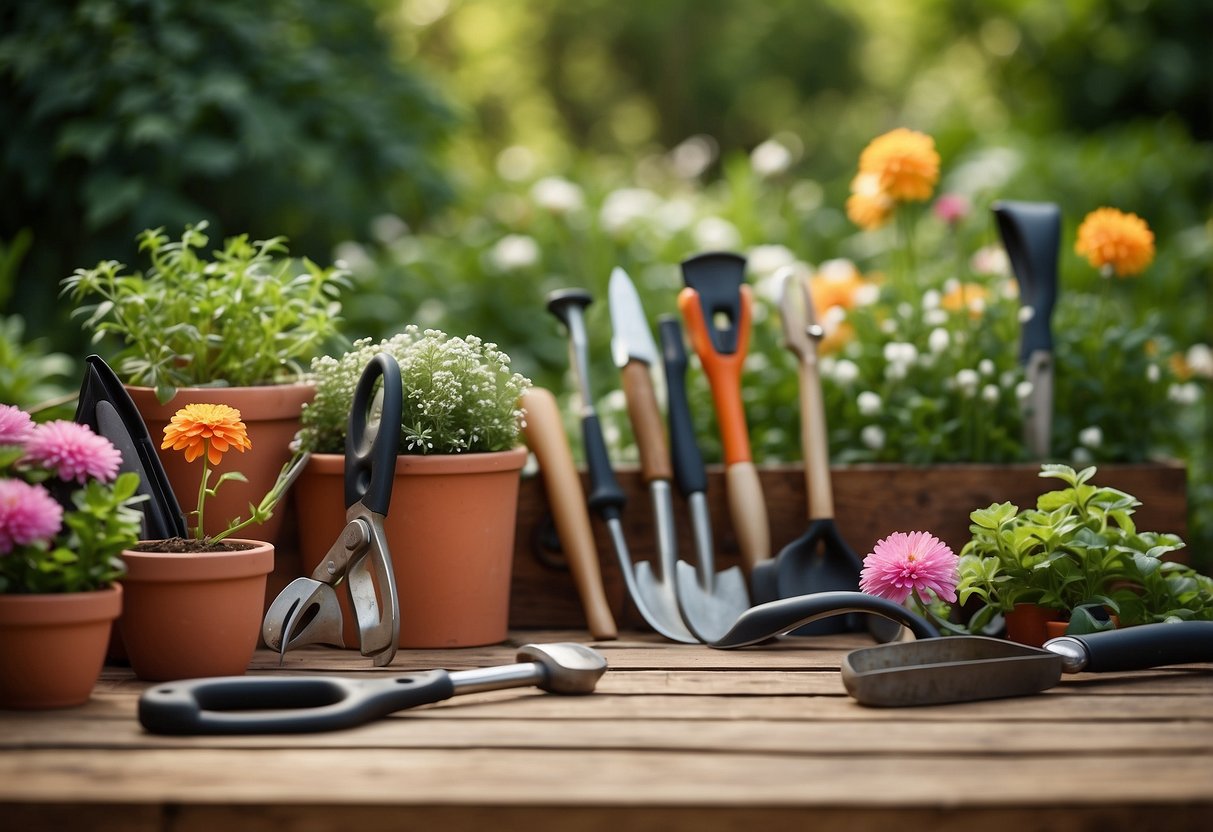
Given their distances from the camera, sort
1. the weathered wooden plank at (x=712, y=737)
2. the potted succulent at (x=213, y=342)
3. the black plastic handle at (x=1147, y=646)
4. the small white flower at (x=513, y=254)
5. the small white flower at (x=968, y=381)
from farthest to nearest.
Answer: the small white flower at (x=513, y=254), the small white flower at (x=968, y=381), the potted succulent at (x=213, y=342), the black plastic handle at (x=1147, y=646), the weathered wooden plank at (x=712, y=737)

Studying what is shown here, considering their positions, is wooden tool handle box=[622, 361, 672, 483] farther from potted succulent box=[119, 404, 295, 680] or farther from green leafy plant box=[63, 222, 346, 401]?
potted succulent box=[119, 404, 295, 680]

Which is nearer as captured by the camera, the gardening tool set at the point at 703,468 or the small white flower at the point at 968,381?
the gardening tool set at the point at 703,468

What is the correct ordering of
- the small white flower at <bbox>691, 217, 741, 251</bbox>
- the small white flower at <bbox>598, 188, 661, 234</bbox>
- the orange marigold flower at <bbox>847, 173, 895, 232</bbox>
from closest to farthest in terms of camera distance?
the orange marigold flower at <bbox>847, 173, 895, 232</bbox> < the small white flower at <bbox>598, 188, 661, 234</bbox> < the small white flower at <bbox>691, 217, 741, 251</bbox>

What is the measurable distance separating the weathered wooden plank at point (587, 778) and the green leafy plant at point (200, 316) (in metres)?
0.66

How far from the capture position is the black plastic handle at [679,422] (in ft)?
5.49

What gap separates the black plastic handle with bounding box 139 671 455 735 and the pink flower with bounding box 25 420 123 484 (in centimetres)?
24

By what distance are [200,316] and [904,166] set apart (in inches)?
46.4

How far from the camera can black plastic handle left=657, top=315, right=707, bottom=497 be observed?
1.67m

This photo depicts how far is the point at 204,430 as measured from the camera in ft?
4.40

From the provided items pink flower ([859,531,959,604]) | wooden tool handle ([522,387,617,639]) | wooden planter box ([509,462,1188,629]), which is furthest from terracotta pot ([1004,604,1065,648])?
wooden tool handle ([522,387,617,639])

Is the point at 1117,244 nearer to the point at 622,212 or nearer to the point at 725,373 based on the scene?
the point at 725,373

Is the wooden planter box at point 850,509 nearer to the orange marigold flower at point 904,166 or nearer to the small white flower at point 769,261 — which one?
the orange marigold flower at point 904,166

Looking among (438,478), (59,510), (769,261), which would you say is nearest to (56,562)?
(59,510)

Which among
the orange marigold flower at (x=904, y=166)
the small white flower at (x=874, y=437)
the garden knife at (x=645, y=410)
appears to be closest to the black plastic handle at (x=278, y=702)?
the garden knife at (x=645, y=410)
